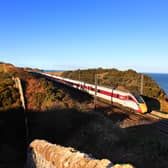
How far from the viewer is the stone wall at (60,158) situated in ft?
20.8

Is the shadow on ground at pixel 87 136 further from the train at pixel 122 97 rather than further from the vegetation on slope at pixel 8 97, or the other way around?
the train at pixel 122 97

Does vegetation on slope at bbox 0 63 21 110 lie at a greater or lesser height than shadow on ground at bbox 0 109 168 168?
greater

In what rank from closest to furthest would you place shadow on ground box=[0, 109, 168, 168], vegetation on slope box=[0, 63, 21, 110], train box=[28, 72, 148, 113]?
shadow on ground box=[0, 109, 168, 168], vegetation on slope box=[0, 63, 21, 110], train box=[28, 72, 148, 113]

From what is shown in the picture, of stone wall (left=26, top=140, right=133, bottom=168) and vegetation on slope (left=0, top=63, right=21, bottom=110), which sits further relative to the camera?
vegetation on slope (left=0, top=63, right=21, bottom=110)

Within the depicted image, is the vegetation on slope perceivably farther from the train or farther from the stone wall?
the stone wall

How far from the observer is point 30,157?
11.5 m

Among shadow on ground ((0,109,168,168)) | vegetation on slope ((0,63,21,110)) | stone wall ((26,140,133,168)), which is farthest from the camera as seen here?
vegetation on slope ((0,63,21,110))

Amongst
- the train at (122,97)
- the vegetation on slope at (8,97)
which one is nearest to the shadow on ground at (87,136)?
the vegetation on slope at (8,97)

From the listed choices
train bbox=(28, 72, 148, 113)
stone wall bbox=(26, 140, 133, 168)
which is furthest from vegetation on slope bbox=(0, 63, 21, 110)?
stone wall bbox=(26, 140, 133, 168)

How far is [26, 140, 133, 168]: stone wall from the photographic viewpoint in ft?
20.8

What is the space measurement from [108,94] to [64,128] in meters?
14.0

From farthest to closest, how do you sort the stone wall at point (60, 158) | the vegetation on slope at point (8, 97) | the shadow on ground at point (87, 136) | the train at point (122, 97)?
the train at point (122, 97) → the vegetation on slope at point (8, 97) → the shadow on ground at point (87, 136) → the stone wall at point (60, 158)

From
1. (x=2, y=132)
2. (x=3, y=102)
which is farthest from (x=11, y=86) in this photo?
(x=2, y=132)

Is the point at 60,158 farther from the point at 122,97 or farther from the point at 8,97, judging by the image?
the point at 122,97
